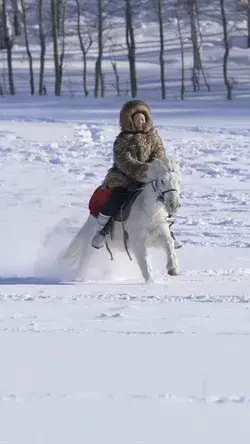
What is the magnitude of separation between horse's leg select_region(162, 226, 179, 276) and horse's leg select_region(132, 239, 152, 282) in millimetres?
204

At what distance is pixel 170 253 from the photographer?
9570 mm

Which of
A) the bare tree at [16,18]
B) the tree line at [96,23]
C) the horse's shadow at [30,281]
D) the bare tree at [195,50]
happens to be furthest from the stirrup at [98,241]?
the bare tree at [16,18]

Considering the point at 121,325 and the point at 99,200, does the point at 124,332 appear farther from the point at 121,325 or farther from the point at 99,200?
the point at 99,200

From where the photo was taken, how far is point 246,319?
7129mm

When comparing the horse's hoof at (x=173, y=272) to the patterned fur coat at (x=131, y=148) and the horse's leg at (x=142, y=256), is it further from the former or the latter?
the patterned fur coat at (x=131, y=148)

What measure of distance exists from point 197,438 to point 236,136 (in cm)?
1953

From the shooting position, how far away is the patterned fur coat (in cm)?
962

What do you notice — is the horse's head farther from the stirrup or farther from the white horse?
the stirrup

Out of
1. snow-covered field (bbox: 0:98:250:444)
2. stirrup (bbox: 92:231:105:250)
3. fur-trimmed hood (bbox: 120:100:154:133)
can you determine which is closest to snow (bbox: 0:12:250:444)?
snow-covered field (bbox: 0:98:250:444)

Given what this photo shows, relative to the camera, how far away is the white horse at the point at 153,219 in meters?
9.18

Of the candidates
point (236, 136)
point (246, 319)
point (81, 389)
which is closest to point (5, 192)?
point (236, 136)

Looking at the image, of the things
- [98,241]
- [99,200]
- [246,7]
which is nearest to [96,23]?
[246,7]

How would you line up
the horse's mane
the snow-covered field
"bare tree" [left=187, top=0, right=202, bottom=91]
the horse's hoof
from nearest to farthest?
the snow-covered field
the horse's mane
the horse's hoof
"bare tree" [left=187, top=0, right=202, bottom=91]

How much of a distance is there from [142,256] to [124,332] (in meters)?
2.95
